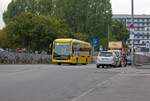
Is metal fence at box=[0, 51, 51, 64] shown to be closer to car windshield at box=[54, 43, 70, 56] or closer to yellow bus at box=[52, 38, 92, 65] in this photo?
yellow bus at box=[52, 38, 92, 65]

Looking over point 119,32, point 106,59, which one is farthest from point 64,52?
point 119,32

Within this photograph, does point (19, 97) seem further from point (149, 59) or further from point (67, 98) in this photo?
point (149, 59)

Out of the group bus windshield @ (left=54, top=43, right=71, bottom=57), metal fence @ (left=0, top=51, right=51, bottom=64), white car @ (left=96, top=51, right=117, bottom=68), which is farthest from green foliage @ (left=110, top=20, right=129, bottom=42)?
white car @ (left=96, top=51, right=117, bottom=68)

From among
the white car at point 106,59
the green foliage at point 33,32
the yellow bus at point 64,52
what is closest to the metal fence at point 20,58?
the yellow bus at point 64,52

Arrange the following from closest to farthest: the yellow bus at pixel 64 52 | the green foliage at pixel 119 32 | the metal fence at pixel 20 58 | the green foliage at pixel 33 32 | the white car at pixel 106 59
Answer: the white car at pixel 106 59, the metal fence at pixel 20 58, the yellow bus at pixel 64 52, the green foliage at pixel 33 32, the green foliage at pixel 119 32

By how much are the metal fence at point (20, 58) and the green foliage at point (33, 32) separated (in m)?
22.1

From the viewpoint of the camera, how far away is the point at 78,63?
59.6m

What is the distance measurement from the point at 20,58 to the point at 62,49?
645cm

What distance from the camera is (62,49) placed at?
5688 cm

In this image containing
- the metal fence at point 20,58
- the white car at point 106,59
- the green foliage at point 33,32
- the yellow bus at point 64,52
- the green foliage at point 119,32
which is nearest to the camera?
the white car at point 106,59

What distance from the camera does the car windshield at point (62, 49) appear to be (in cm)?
5672

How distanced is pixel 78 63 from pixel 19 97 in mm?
43163

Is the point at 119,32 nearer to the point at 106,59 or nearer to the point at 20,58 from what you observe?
the point at 20,58

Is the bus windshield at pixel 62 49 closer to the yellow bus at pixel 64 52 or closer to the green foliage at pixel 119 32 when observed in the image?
the yellow bus at pixel 64 52
